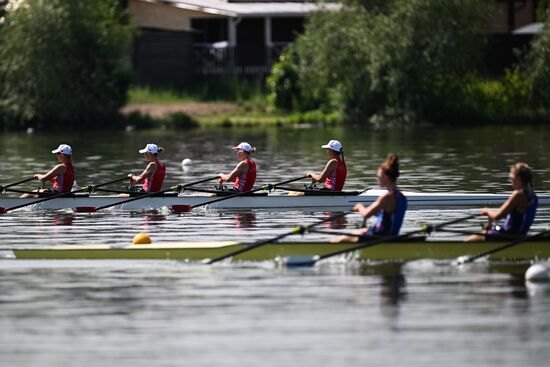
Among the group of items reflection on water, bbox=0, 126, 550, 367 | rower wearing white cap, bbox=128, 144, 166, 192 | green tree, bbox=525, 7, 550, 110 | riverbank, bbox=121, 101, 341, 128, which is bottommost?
riverbank, bbox=121, 101, 341, 128

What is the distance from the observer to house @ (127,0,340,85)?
63469 mm

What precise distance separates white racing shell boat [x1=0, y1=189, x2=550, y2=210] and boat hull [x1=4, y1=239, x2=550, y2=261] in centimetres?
658

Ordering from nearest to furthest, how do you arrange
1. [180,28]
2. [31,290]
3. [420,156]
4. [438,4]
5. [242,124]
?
[31,290]
[420,156]
[438,4]
[242,124]
[180,28]

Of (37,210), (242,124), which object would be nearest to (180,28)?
(242,124)

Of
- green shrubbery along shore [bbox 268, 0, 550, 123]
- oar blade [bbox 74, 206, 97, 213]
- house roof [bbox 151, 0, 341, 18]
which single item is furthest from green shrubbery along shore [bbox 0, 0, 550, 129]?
oar blade [bbox 74, 206, 97, 213]

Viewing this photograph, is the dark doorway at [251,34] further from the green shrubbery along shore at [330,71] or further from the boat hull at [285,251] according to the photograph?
the boat hull at [285,251]

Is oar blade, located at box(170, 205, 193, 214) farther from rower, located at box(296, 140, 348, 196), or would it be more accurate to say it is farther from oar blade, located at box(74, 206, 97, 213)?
rower, located at box(296, 140, 348, 196)

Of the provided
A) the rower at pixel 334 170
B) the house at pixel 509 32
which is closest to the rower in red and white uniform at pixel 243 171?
the rower at pixel 334 170

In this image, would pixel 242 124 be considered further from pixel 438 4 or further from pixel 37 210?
pixel 37 210

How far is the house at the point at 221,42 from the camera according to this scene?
63188 mm

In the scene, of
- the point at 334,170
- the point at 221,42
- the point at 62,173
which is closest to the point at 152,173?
the point at 62,173

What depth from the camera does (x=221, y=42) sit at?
66.8 metres

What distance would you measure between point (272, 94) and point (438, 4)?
9.62 meters

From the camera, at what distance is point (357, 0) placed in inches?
2149
